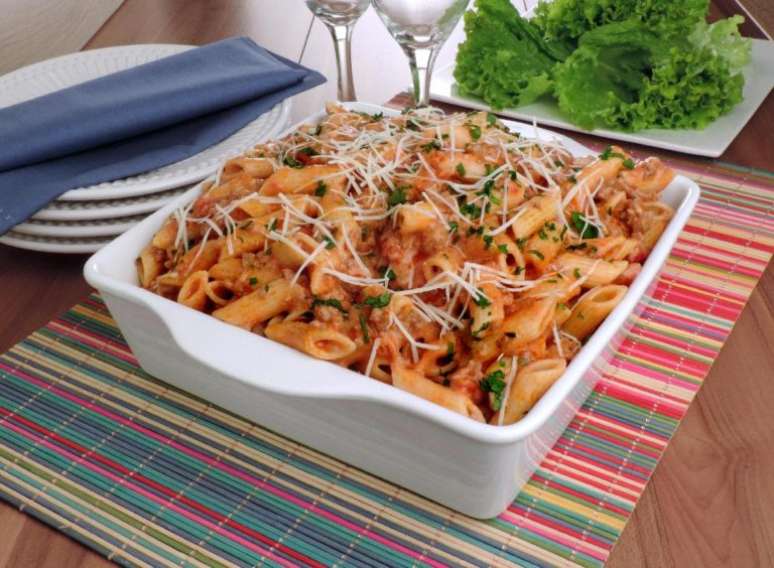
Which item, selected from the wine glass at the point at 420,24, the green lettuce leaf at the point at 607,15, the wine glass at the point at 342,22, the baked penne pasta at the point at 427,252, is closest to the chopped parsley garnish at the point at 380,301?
the baked penne pasta at the point at 427,252

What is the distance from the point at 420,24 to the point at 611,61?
20.5 inches

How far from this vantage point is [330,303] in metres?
0.97

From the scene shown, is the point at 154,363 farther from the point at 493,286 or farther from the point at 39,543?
the point at 493,286

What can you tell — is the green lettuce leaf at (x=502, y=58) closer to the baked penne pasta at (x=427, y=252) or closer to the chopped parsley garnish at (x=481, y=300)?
the baked penne pasta at (x=427, y=252)

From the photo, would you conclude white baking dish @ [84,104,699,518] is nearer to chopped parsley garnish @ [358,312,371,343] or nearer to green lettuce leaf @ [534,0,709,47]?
chopped parsley garnish @ [358,312,371,343]

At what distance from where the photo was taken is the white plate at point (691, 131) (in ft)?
5.41

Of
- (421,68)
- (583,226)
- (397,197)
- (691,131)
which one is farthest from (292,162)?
(691,131)

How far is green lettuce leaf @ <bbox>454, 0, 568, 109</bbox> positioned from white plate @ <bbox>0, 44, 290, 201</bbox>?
47 centimetres

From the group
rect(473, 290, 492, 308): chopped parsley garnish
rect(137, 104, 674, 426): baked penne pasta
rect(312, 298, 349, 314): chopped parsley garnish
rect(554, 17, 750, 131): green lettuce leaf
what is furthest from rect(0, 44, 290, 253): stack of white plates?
rect(554, 17, 750, 131): green lettuce leaf

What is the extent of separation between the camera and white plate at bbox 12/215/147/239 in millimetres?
1274

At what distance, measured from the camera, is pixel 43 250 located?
1.31 m

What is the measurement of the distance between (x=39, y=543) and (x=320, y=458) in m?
0.33

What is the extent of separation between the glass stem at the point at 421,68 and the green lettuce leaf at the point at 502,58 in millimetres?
193

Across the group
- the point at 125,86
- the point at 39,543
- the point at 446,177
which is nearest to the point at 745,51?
the point at 446,177
